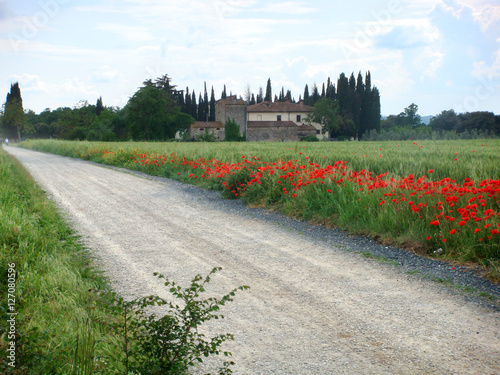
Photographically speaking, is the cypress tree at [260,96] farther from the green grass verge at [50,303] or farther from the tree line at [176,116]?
the green grass verge at [50,303]

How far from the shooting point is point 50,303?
4.10 metres

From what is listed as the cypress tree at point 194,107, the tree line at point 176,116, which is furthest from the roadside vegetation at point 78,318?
the cypress tree at point 194,107

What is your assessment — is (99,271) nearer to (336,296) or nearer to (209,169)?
(336,296)

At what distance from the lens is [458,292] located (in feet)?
16.5

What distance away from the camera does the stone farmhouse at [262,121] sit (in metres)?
83.0

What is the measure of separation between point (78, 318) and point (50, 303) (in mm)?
566

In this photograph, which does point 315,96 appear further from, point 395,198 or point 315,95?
point 395,198

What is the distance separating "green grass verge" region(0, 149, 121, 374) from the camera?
2.83 m

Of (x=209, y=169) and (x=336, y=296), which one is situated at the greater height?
(x=209, y=169)

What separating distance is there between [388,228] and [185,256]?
141 inches

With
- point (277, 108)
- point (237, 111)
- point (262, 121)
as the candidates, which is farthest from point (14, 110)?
point (277, 108)

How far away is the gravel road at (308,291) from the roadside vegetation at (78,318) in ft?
1.50

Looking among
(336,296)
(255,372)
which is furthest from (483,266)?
(255,372)

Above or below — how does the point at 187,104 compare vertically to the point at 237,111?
above
